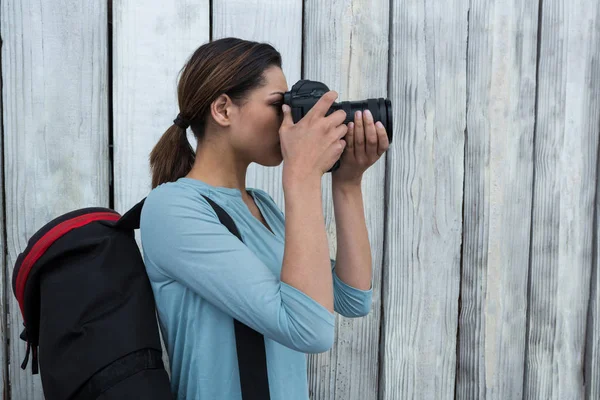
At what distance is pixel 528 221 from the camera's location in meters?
1.69

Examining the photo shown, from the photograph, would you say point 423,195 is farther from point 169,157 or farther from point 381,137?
point 169,157

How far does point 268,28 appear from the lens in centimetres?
151

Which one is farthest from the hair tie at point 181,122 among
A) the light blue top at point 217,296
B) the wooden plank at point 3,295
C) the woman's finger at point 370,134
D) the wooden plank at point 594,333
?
the wooden plank at point 594,333

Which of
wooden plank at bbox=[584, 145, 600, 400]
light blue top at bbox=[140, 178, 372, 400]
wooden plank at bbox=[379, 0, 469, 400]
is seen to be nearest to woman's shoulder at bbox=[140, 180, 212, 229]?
light blue top at bbox=[140, 178, 372, 400]

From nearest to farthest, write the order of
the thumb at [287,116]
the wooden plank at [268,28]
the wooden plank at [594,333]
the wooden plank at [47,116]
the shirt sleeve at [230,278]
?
1. the shirt sleeve at [230,278]
2. the thumb at [287,116]
3. the wooden plank at [47,116]
4. the wooden plank at [268,28]
5. the wooden plank at [594,333]

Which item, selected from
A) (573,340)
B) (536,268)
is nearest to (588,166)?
(536,268)

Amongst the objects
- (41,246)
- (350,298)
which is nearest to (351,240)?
(350,298)

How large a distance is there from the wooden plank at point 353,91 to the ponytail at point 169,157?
463 mm

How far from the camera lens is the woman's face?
1085mm

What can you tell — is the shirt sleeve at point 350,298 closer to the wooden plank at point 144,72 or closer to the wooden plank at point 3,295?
the wooden plank at point 144,72

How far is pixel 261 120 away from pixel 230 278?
0.32 metres

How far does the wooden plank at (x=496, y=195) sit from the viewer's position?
1643 millimetres

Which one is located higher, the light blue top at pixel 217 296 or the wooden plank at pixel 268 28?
the wooden plank at pixel 268 28

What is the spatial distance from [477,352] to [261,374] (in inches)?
36.4
